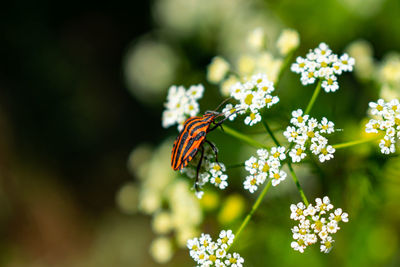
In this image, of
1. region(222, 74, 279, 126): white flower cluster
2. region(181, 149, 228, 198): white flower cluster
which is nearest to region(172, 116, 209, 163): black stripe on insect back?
region(181, 149, 228, 198): white flower cluster

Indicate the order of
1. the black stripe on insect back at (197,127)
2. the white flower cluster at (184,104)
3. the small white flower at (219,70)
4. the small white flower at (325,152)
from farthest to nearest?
the small white flower at (219,70)
the white flower cluster at (184,104)
the black stripe on insect back at (197,127)
the small white flower at (325,152)

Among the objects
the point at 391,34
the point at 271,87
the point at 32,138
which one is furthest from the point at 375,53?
the point at 32,138

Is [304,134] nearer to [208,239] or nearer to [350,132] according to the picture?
[208,239]

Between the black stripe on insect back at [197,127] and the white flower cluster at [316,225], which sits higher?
the black stripe on insect back at [197,127]

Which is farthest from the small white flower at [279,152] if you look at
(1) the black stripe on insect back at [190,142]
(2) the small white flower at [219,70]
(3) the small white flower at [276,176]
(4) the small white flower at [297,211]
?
(2) the small white flower at [219,70]

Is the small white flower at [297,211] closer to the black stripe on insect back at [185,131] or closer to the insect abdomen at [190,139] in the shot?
the insect abdomen at [190,139]
